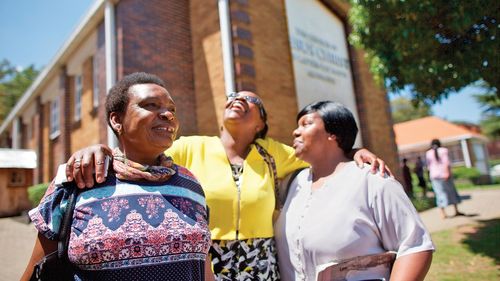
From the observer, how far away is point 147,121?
1411 mm

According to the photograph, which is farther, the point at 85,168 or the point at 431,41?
the point at 431,41

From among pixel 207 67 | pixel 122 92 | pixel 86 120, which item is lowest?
pixel 122 92

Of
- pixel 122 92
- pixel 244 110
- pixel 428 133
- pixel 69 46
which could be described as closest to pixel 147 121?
pixel 122 92

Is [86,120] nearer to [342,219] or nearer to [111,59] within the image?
[111,59]

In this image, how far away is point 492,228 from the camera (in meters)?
6.44

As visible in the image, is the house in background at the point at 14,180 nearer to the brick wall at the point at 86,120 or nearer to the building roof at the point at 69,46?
the brick wall at the point at 86,120

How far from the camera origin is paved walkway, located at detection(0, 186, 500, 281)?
194 inches

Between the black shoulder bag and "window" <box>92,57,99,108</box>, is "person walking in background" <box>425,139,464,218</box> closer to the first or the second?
the black shoulder bag

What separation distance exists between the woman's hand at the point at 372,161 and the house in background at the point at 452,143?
25.7 m

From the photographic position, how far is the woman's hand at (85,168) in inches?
49.0

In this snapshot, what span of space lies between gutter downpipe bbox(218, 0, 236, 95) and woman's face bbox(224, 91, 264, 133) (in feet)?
11.3

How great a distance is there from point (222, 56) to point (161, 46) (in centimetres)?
158

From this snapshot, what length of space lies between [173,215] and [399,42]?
4.85 meters

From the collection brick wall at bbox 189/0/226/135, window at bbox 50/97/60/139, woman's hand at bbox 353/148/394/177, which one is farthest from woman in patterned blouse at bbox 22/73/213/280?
window at bbox 50/97/60/139
